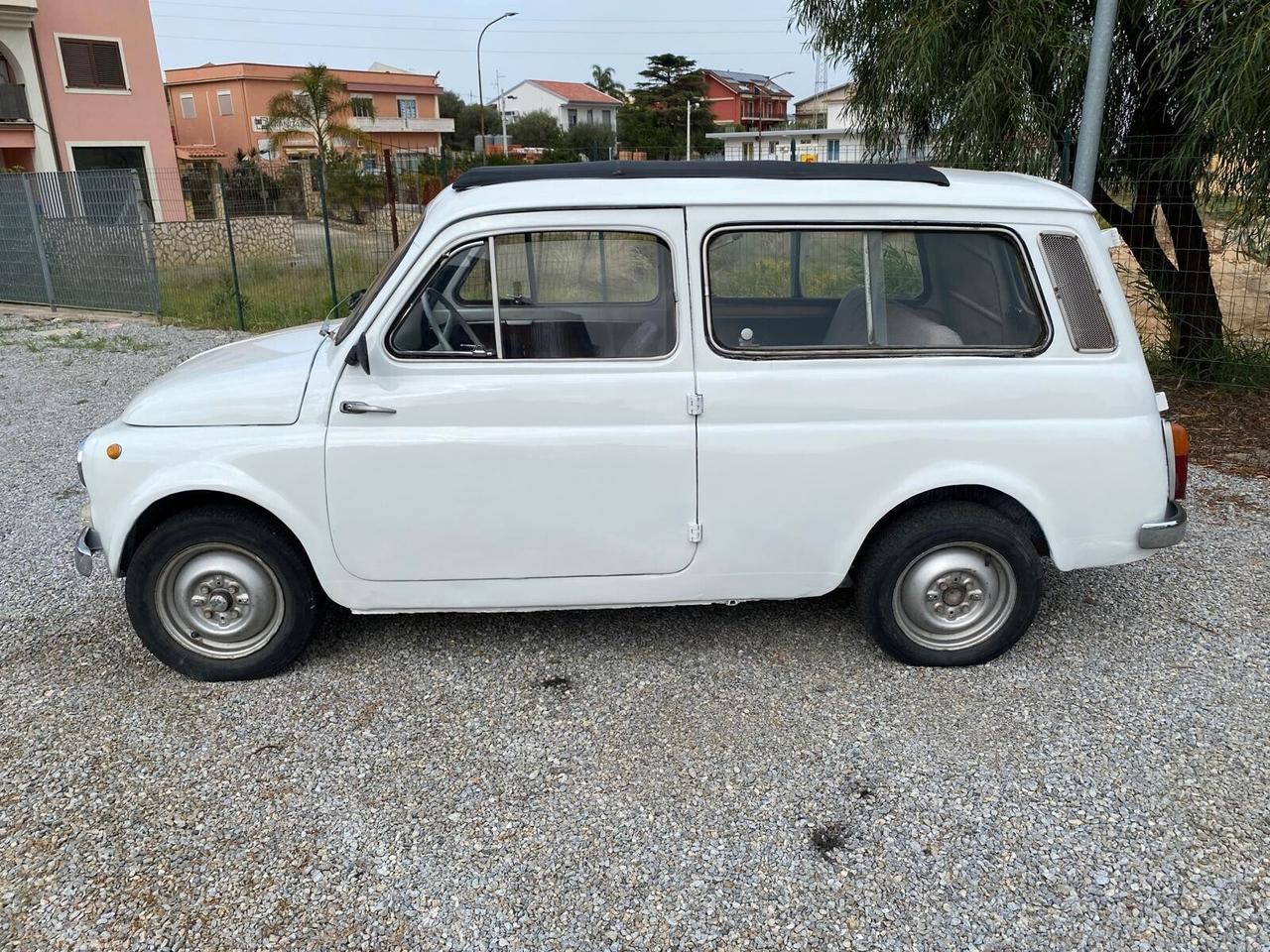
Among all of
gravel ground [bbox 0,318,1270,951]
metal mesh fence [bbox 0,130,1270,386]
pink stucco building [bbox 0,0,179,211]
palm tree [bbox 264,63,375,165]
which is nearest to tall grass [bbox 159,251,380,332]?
metal mesh fence [bbox 0,130,1270,386]

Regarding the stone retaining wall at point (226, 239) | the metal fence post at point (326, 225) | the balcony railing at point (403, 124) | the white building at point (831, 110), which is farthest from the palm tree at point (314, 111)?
the balcony railing at point (403, 124)

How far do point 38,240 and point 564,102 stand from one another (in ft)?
261

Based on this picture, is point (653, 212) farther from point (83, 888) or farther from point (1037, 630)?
point (83, 888)

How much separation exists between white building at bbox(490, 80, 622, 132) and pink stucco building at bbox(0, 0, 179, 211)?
57.5m

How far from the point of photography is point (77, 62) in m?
31.0

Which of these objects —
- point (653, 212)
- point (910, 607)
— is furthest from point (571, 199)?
point (910, 607)

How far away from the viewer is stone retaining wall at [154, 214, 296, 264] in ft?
44.4

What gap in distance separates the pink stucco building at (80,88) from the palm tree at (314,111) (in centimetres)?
382

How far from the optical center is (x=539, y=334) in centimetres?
382

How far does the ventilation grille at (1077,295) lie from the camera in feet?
12.5

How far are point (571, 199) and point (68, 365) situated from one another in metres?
9.76

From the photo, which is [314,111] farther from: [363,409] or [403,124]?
[363,409]

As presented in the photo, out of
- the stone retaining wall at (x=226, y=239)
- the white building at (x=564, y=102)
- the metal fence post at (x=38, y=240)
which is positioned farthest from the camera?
the white building at (x=564, y=102)

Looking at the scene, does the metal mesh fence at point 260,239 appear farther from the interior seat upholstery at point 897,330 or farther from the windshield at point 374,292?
the windshield at point 374,292
